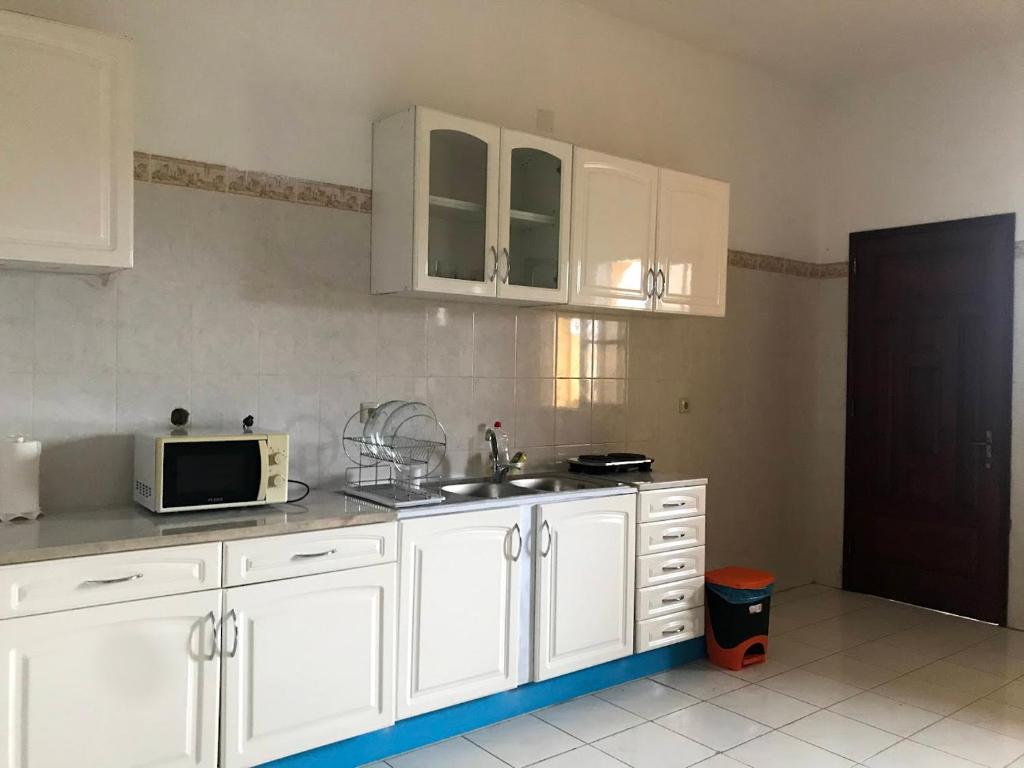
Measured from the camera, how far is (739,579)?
3.57m

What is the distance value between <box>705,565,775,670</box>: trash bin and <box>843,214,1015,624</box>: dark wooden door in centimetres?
143

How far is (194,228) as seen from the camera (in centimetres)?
272

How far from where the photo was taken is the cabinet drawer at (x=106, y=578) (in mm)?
1937

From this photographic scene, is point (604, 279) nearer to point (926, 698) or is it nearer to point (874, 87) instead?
point (926, 698)

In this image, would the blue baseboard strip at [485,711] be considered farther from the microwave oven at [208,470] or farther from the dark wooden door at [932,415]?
the dark wooden door at [932,415]

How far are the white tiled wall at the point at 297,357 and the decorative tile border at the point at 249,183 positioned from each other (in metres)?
0.03

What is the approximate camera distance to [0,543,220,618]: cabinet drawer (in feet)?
6.35

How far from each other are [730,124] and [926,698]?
2.94 metres

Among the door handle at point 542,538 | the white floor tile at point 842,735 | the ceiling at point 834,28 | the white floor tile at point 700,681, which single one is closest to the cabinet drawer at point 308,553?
the door handle at point 542,538

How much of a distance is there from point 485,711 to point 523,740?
175mm

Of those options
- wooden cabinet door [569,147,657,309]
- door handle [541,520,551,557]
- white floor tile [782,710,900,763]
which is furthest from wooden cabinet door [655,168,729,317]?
white floor tile [782,710,900,763]

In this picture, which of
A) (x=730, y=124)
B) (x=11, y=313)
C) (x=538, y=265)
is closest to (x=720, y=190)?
(x=730, y=124)

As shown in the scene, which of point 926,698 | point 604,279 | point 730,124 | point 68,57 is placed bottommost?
point 926,698

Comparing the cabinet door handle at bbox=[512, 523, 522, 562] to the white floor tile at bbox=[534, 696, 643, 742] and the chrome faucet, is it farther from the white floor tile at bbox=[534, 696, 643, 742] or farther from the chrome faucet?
the white floor tile at bbox=[534, 696, 643, 742]
